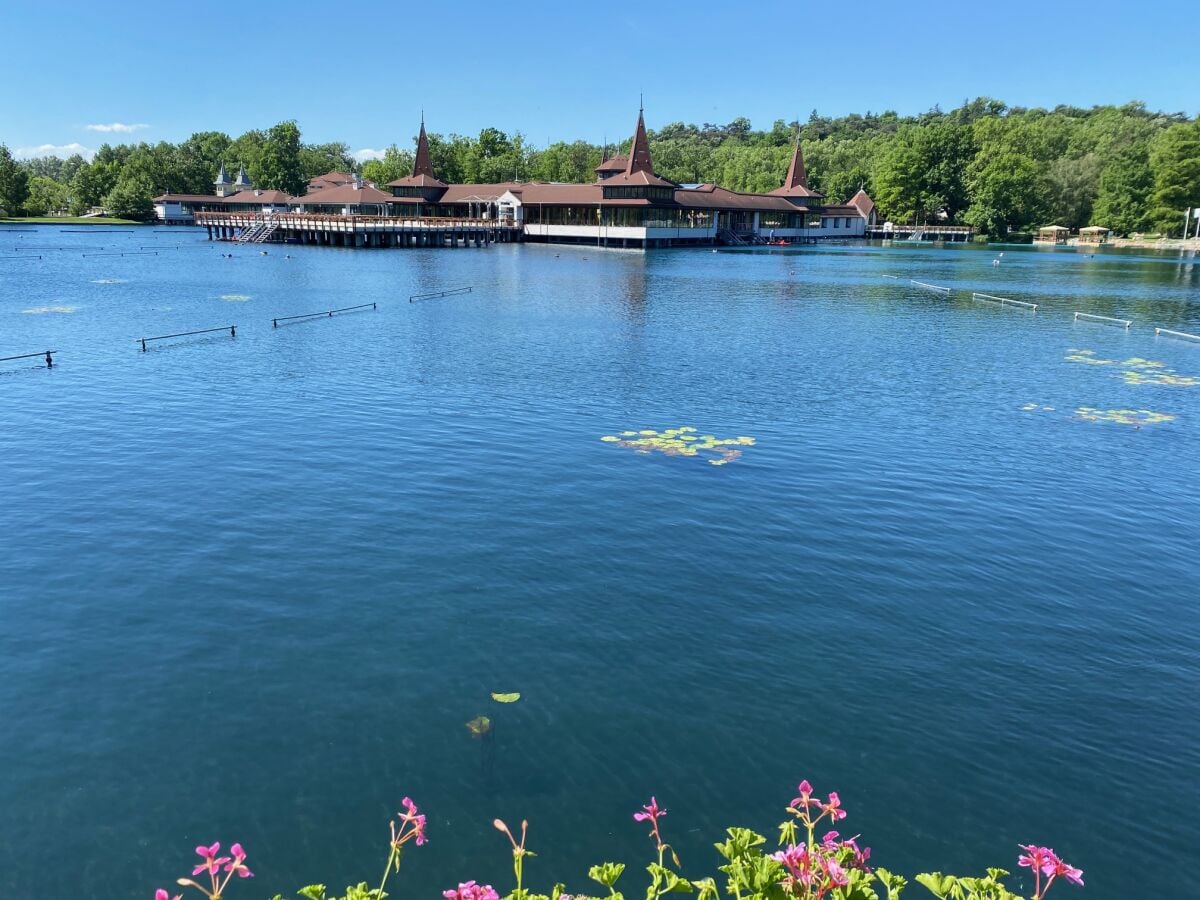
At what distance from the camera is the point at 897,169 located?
141m

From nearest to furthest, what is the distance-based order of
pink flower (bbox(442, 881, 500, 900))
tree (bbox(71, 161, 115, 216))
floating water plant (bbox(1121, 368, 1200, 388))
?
pink flower (bbox(442, 881, 500, 900)), floating water plant (bbox(1121, 368, 1200, 388)), tree (bbox(71, 161, 115, 216))

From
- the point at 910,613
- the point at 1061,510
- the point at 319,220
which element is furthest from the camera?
the point at 319,220

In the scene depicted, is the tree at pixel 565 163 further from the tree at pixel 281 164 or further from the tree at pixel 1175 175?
the tree at pixel 1175 175

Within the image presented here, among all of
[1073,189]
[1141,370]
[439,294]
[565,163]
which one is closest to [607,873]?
[1141,370]

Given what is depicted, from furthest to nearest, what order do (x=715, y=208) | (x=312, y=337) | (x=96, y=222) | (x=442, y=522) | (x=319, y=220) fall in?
(x=96, y=222)
(x=715, y=208)
(x=319, y=220)
(x=312, y=337)
(x=442, y=522)

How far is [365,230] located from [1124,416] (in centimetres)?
9282

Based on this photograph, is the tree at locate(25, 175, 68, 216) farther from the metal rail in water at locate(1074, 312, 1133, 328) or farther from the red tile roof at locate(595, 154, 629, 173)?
the metal rail in water at locate(1074, 312, 1133, 328)

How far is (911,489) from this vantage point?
20172 mm

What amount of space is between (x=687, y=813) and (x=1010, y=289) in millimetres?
67879

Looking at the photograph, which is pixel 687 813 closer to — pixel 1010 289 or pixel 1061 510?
pixel 1061 510

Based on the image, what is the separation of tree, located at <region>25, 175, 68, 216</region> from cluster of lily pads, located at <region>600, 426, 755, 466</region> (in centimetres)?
18486

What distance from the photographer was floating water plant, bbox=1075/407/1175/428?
26.5 meters

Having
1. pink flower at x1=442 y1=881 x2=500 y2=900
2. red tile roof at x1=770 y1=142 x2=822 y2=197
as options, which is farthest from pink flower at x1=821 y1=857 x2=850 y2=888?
red tile roof at x1=770 y1=142 x2=822 y2=197

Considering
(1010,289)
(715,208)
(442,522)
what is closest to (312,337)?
(442,522)
